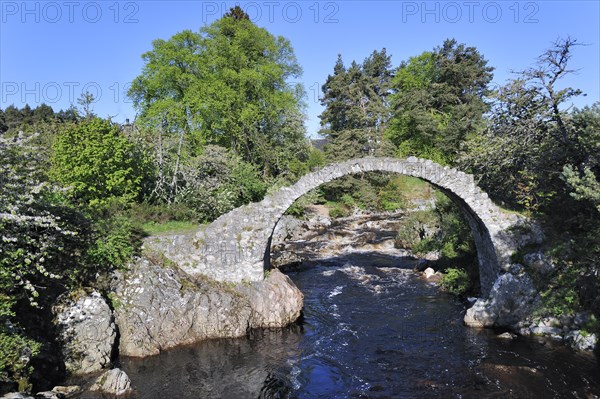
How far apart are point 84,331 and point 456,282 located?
49.1 feet

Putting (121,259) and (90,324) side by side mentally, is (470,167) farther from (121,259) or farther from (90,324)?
(90,324)

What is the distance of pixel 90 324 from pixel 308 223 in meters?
25.5

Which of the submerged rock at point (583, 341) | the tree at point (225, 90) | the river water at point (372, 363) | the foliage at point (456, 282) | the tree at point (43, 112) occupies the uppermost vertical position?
the tree at point (43, 112)

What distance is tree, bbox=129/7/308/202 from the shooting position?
31.0 metres

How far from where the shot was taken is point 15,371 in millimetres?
9172

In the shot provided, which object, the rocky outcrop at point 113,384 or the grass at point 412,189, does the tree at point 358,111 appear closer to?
the grass at point 412,189

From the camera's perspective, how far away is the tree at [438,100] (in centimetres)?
4391

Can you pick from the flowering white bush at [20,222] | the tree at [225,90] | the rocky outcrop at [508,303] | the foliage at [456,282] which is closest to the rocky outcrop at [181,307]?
the flowering white bush at [20,222]

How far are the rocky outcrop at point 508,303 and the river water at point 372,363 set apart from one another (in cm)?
58

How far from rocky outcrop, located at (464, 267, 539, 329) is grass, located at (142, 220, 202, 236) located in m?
11.1

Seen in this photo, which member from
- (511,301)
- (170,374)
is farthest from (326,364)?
(511,301)

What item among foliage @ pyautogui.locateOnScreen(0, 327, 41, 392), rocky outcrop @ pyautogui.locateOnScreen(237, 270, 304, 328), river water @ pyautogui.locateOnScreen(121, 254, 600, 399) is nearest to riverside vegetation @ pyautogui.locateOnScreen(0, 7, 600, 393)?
foliage @ pyautogui.locateOnScreen(0, 327, 41, 392)

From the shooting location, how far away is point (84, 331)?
11.5 meters

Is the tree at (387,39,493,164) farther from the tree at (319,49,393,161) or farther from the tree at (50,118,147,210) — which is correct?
the tree at (50,118,147,210)
